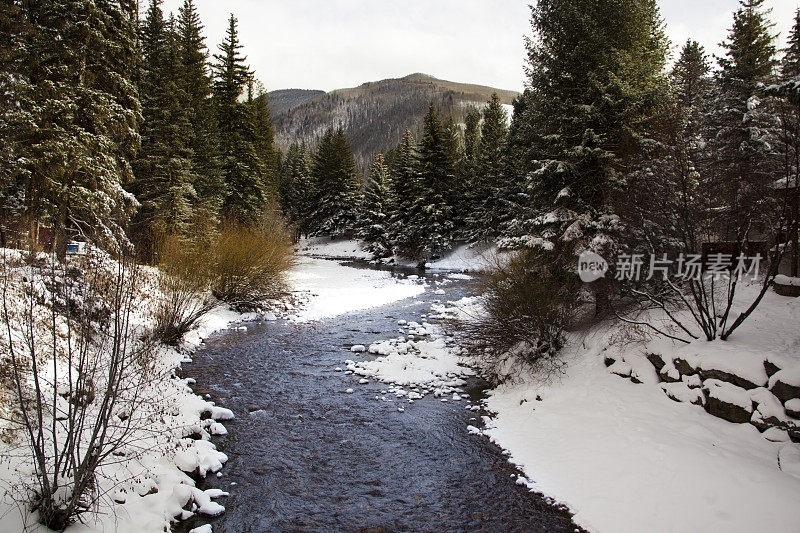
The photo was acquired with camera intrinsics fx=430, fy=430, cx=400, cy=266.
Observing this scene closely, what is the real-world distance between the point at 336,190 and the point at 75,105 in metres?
36.7

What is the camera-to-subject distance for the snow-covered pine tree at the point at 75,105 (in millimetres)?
11625

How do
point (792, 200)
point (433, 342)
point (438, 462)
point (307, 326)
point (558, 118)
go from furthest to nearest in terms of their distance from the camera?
point (307, 326), point (433, 342), point (558, 118), point (792, 200), point (438, 462)

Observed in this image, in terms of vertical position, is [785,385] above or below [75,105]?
below

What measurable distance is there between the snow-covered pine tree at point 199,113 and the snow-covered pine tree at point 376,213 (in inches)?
652

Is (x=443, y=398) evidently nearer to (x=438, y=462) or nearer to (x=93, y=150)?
(x=438, y=462)

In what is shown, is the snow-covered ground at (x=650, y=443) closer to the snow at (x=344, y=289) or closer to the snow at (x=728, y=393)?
the snow at (x=728, y=393)

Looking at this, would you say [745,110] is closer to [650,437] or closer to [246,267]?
[650,437]

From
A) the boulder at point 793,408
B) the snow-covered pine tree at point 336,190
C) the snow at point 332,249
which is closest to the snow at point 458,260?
the snow at point 332,249

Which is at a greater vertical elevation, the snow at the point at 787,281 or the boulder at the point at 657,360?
the snow at the point at 787,281

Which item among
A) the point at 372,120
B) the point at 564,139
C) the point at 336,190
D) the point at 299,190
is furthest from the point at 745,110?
the point at 372,120

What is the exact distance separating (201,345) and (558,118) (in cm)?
1186

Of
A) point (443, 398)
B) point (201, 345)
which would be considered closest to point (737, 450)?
point (443, 398)

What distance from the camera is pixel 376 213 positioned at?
40.2 meters

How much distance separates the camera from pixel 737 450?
6293 millimetres
